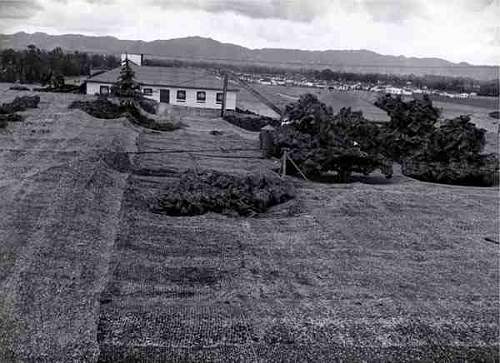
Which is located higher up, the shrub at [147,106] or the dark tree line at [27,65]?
the dark tree line at [27,65]

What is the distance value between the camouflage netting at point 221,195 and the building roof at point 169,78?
87.3 ft

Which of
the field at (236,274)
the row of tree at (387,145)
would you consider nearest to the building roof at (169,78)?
the row of tree at (387,145)

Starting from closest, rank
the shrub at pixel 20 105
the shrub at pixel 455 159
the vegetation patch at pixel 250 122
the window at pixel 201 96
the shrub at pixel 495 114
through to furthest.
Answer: the shrub at pixel 455 159 < the shrub at pixel 20 105 < the vegetation patch at pixel 250 122 < the window at pixel 201 96 < the shrub at pixel 495 114

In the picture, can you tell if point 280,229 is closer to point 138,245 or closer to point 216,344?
point 138,245

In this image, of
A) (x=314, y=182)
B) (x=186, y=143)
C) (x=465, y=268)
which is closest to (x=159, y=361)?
(x=465, y=268)

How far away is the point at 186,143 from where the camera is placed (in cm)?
2712

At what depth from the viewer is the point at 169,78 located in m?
45.8

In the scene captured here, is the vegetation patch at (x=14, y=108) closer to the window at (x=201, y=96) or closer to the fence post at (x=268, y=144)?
the fence post at (x=268, y=144)

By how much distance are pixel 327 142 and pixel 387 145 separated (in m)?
6.18

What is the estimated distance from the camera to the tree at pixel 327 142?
71.4 ft

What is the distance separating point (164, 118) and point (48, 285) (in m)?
24.7

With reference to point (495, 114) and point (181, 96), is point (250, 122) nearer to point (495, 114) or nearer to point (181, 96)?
point (181, 96)

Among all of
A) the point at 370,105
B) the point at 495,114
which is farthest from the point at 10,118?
the point at 495,114

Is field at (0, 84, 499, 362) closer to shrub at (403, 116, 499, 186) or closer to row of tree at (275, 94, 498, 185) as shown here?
row of tree at (275, 94, 498, 185)
